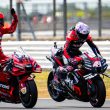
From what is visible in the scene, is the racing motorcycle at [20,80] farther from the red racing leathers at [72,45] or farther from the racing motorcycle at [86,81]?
the red racing leathers at [72,45]

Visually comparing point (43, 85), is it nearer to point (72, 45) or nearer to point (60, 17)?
point (72, 45)

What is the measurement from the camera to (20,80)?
13.7 metres

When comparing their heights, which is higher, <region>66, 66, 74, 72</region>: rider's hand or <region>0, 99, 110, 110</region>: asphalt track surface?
<region>66, 66, 74, 72</region>: rider's hand

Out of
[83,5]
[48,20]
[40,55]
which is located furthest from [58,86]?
[48,20]

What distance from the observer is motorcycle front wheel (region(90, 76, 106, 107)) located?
1352 cm

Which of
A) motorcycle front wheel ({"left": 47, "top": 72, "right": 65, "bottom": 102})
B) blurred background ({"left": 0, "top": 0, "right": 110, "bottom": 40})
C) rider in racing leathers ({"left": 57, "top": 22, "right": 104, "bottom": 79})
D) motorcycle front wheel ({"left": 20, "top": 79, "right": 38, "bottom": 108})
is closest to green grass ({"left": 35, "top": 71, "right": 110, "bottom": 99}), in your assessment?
motorcycle front wheel ({"left": 47, "top": 72, "right": 65, "bottom": 102})

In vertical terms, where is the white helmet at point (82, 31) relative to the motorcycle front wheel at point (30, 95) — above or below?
above

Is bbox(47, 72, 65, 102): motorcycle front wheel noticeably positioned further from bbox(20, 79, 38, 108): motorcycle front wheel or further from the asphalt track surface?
bbox(20, 79, 38, 108): motorcycle front wheel

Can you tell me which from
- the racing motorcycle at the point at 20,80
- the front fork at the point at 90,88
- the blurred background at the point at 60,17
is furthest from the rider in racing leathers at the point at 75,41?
the blurred background at the point at 60,17

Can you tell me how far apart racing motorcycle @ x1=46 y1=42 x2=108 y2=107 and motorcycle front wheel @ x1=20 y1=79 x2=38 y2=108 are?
967mm

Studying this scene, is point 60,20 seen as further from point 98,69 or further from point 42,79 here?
point 98,69

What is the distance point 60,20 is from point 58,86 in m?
30.5

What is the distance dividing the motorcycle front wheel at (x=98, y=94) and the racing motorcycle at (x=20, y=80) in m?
1.02

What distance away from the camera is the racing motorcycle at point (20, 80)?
13.5 meters
